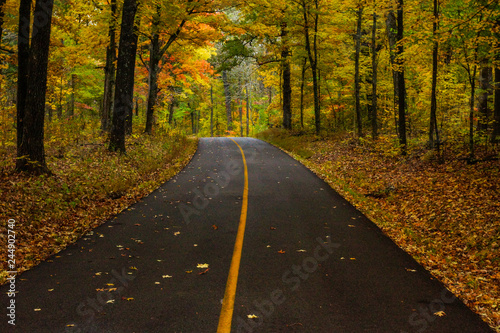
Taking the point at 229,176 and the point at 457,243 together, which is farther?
the point at 229,176

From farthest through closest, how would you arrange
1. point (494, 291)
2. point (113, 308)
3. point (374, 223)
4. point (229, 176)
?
point (229, 176) → point (374, 223) → point (494, 291) → point (113, 308)

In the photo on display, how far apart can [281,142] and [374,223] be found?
18.2 meters

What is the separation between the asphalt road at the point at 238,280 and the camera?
4.00m

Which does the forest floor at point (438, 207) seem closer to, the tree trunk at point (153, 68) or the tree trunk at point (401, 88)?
the tree trunk at point (401, 88)

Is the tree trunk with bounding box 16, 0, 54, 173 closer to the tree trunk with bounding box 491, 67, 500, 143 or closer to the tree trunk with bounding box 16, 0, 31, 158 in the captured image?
the tree trunk with bounding box 16, 0, 31, 158

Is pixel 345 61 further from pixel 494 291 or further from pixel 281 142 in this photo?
pixel 494 291

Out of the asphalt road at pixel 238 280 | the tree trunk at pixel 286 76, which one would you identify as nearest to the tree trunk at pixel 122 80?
the asphalt road at pixel 238 280

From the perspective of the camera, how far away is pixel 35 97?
9297mm

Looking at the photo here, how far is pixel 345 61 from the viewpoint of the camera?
24.5 m

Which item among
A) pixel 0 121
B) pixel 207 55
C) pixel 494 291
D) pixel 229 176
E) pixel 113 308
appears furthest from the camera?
pixel 207 55

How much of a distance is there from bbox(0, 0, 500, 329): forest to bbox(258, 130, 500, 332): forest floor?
5 cm

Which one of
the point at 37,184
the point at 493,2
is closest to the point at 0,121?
the point at 37,184

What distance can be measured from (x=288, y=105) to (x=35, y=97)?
2079cm

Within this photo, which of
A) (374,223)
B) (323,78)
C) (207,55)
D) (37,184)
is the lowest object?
(374,223)
